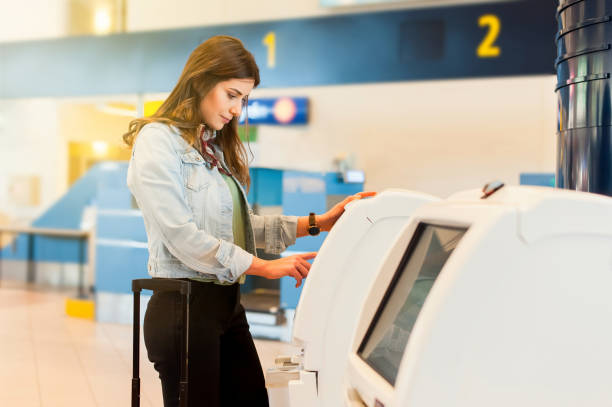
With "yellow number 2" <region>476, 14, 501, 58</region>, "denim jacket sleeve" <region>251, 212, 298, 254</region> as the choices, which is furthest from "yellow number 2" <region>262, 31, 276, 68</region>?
"denim jacket sleeve" <region>251, 212, 298, 254</region>

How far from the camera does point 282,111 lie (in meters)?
7.00

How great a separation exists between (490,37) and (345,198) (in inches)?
193

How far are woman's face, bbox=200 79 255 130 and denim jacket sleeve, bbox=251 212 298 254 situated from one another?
1.09ft

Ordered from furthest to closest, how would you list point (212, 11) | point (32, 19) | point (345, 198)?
point (32, 19), point (212, 11), point (345, 198)

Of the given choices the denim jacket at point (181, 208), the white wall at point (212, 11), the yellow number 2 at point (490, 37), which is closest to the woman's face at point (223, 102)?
the denim jacket at point (181, 208)

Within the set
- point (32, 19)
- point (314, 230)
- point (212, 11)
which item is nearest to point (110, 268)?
point (212, 11)

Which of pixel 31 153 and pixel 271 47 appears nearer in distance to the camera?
pixel 271 47

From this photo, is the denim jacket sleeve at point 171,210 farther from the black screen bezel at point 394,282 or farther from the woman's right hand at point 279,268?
the black screen bezel at point 394,282

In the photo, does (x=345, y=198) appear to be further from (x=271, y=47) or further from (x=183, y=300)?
(x=271, y=47)

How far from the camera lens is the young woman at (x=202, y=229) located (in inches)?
56.9

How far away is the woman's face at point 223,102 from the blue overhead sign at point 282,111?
529cm

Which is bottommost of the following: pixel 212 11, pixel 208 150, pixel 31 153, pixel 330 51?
pixel 208 150

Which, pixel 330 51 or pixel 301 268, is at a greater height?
pixel 330 51

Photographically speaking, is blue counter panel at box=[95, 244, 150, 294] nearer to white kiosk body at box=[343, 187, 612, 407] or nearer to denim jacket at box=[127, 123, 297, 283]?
denim jacket at box=[127, 123, 297, 283]
